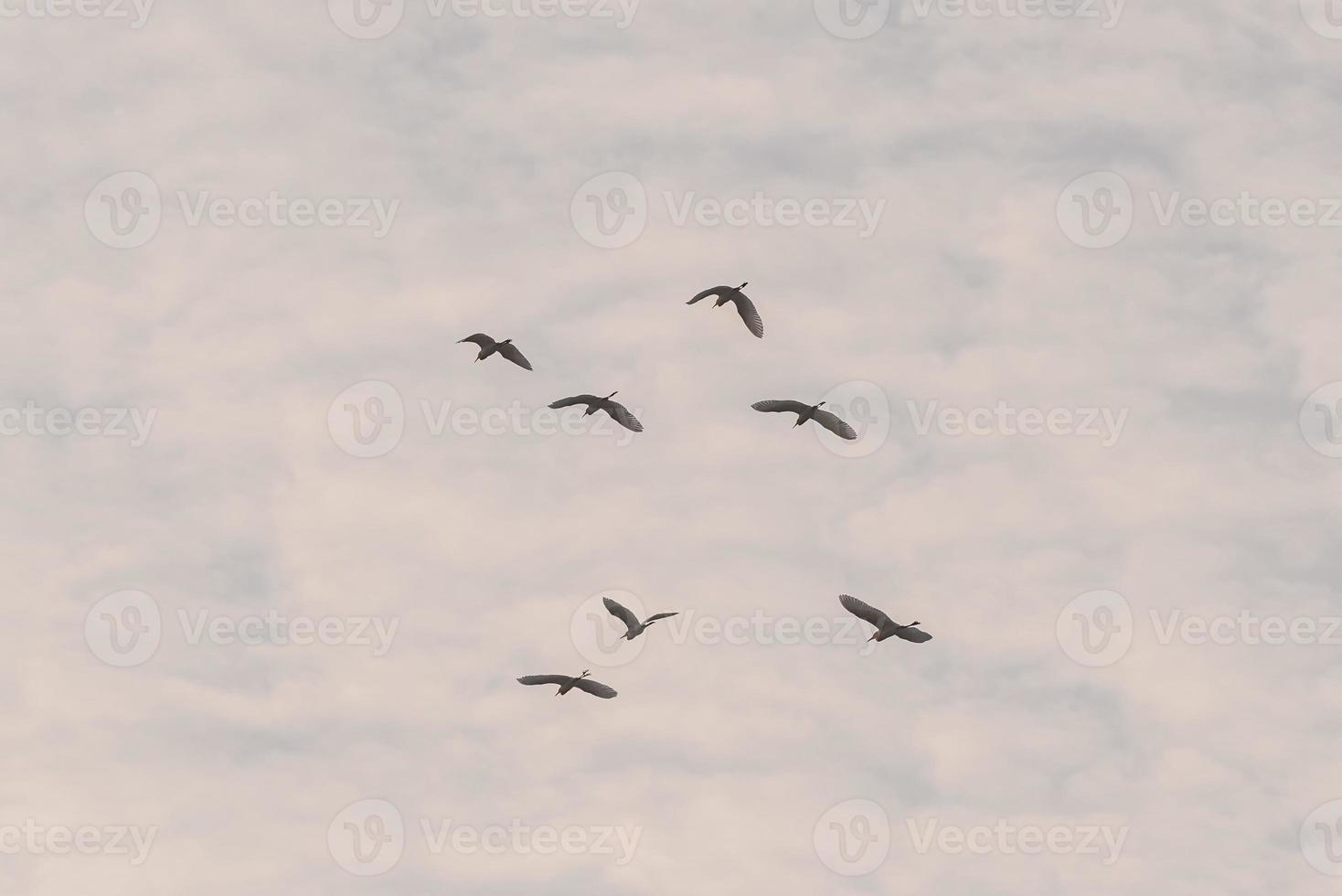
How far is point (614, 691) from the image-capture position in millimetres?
95375

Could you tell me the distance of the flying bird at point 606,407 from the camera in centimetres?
9250

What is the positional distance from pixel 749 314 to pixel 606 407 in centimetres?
738

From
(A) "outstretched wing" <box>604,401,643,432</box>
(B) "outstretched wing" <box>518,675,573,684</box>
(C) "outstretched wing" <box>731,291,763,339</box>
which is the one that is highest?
(C) "outstretched wing" <box>731,291,763,339</box>

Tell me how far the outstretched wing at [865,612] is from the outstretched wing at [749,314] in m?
Answer: 11.6

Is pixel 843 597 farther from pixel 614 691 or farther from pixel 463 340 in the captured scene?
pixel 463 340

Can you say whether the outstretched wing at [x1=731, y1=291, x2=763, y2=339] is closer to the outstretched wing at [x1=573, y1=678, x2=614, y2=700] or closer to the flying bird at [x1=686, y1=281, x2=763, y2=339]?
the flying bird at [x1=686, y1=281, x2=763, y2=339]

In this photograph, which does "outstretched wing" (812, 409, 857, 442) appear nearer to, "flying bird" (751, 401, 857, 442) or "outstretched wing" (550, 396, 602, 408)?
"flying bird" (751, 401, 857, 442)

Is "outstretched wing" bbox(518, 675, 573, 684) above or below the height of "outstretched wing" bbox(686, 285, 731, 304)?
below

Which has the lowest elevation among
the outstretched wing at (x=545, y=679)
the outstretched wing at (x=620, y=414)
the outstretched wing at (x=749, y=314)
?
the outstretched wing at (x=545, y=679)

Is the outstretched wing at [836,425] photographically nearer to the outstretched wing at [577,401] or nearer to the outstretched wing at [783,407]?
the outstretched wing at [783,407]

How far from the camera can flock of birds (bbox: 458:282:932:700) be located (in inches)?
3573

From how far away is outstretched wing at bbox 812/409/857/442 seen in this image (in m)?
90.8

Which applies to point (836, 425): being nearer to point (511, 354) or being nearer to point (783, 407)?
point (783, 407)

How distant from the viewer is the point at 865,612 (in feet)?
304
